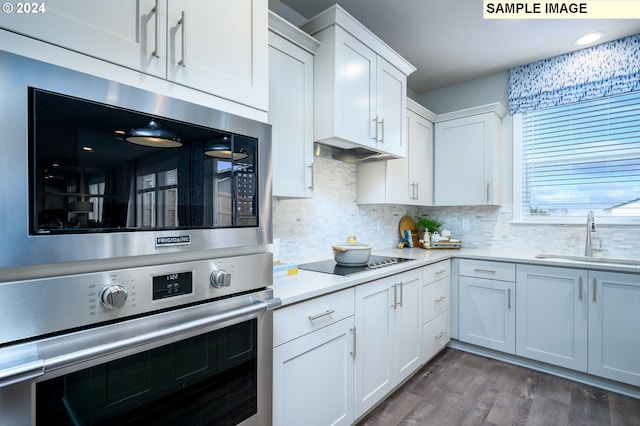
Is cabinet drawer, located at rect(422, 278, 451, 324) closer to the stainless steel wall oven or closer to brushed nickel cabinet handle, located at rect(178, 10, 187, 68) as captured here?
the stainless steel wall oven

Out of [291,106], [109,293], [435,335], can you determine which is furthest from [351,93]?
[435,335]

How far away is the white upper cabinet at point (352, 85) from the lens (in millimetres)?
1855

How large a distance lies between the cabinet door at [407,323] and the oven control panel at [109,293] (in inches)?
51.0

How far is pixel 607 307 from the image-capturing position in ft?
7.13

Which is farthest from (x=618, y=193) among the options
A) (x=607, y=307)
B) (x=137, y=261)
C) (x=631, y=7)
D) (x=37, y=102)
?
(x=37, y=102)

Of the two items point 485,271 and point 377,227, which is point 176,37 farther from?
point 485,271

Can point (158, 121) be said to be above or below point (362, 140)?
below

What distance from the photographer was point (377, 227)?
3016mm

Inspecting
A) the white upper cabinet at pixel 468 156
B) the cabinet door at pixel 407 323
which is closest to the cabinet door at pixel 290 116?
the cabinet door at pixel 407 323

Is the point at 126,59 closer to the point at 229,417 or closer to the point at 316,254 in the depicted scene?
the point at 229,417

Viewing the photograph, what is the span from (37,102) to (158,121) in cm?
25

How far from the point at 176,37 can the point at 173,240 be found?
0.60 meters

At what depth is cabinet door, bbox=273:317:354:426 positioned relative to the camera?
127cm

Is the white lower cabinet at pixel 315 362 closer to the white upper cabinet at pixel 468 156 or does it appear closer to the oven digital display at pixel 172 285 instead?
the oven digital display at pixel 172 285
